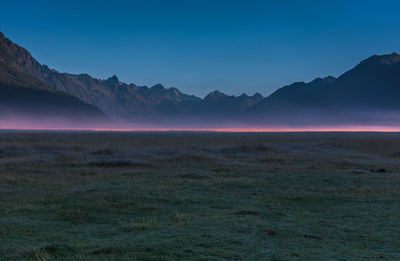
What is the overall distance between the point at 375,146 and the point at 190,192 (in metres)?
63.2

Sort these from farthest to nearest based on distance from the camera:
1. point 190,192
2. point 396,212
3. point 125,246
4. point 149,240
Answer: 1. point 190,192
2. point 396,212
3. point 149,240
4. point 125,246

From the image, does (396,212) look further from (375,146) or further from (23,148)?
(375,146)

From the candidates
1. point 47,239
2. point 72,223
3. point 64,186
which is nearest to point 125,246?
point 47,239

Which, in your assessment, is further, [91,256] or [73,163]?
[73,163]

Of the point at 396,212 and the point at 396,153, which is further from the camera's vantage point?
the point at 396,153

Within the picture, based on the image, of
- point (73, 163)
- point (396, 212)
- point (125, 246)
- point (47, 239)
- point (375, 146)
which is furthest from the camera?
point (375, 146)

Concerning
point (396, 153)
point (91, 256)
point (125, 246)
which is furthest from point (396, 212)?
point (396, 153)

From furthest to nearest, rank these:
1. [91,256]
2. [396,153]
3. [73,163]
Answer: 1. [396,153]
2. [73,163]
3. [91,256]

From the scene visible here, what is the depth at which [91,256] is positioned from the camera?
10.9 meters

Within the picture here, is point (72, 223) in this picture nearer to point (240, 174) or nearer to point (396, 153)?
point (240, 174)

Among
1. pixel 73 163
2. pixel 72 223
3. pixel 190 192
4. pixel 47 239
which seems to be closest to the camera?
pixel 47 239

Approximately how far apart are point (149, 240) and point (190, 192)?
11.6m

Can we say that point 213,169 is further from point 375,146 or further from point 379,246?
point 375,146

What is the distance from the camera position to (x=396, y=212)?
724 inches
